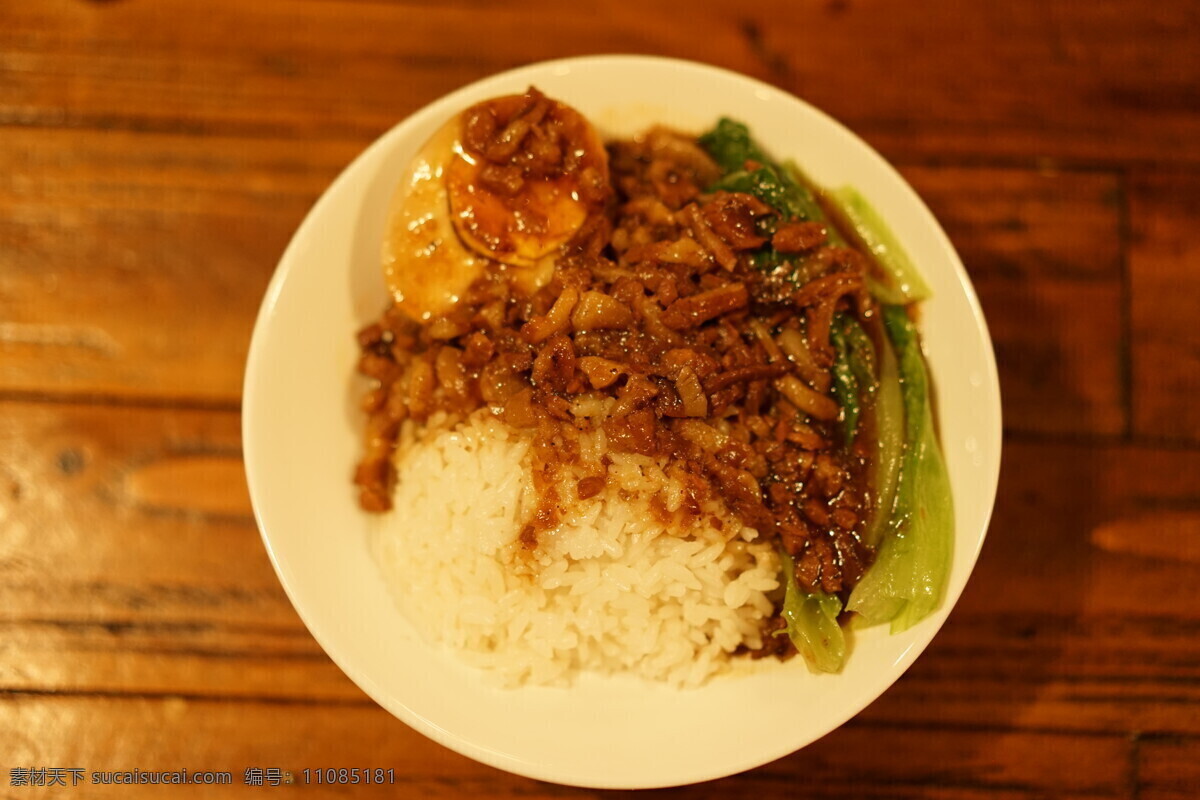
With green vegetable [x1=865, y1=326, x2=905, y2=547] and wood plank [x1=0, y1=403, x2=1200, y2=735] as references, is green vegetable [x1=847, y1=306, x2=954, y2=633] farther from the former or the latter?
wood plank [x1=0, y1=403, x2=1200, y2=735]

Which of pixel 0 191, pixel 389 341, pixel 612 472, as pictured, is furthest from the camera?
pixel 0 191

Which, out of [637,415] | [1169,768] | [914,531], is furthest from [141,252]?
[1169,768]

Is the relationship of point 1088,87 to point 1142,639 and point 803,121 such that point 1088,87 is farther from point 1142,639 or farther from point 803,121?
point 1142,639

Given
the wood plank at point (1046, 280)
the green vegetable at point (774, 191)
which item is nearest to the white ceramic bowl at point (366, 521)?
the green vegetable at point (774, 191)

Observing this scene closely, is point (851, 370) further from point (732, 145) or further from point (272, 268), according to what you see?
point (272, 268)

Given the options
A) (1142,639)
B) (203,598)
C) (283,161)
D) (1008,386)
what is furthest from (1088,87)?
(203,598)

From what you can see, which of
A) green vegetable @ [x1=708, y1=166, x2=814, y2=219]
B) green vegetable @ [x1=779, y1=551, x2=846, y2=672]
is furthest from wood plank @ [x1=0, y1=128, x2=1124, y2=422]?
green vegetable @ [x1=779, y1=551, x2=846, y2=672]

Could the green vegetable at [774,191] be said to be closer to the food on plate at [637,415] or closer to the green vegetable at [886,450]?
the food on plate at [637,415]
